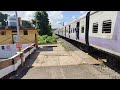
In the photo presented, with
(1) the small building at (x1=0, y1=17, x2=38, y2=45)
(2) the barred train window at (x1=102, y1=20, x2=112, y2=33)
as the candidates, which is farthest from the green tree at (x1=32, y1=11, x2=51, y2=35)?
(2) the barred train window at (x1=102, y1=20, x2=112, y2=33)

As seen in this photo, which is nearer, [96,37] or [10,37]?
[96,37]

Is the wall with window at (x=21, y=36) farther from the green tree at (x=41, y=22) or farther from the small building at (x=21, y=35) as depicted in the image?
the green tree at (x=41, y=22)

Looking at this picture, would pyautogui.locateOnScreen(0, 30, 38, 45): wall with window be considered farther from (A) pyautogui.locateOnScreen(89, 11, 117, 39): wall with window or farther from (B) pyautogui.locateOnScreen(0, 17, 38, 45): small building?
(A) pyautogui.locateOnScreen(89, 11, 117, 39): wall with window

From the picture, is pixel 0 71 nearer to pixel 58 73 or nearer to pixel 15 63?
pixel 15 63

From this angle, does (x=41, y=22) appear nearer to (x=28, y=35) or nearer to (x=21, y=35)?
(x=21, y=35)

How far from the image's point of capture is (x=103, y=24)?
10039mm

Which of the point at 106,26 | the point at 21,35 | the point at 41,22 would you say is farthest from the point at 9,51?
the point at 41,22

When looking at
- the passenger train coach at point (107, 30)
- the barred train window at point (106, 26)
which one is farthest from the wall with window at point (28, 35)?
the barred train window at point (106, 26)

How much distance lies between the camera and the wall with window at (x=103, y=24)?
346 inches

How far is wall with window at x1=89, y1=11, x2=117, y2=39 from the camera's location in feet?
28.8
